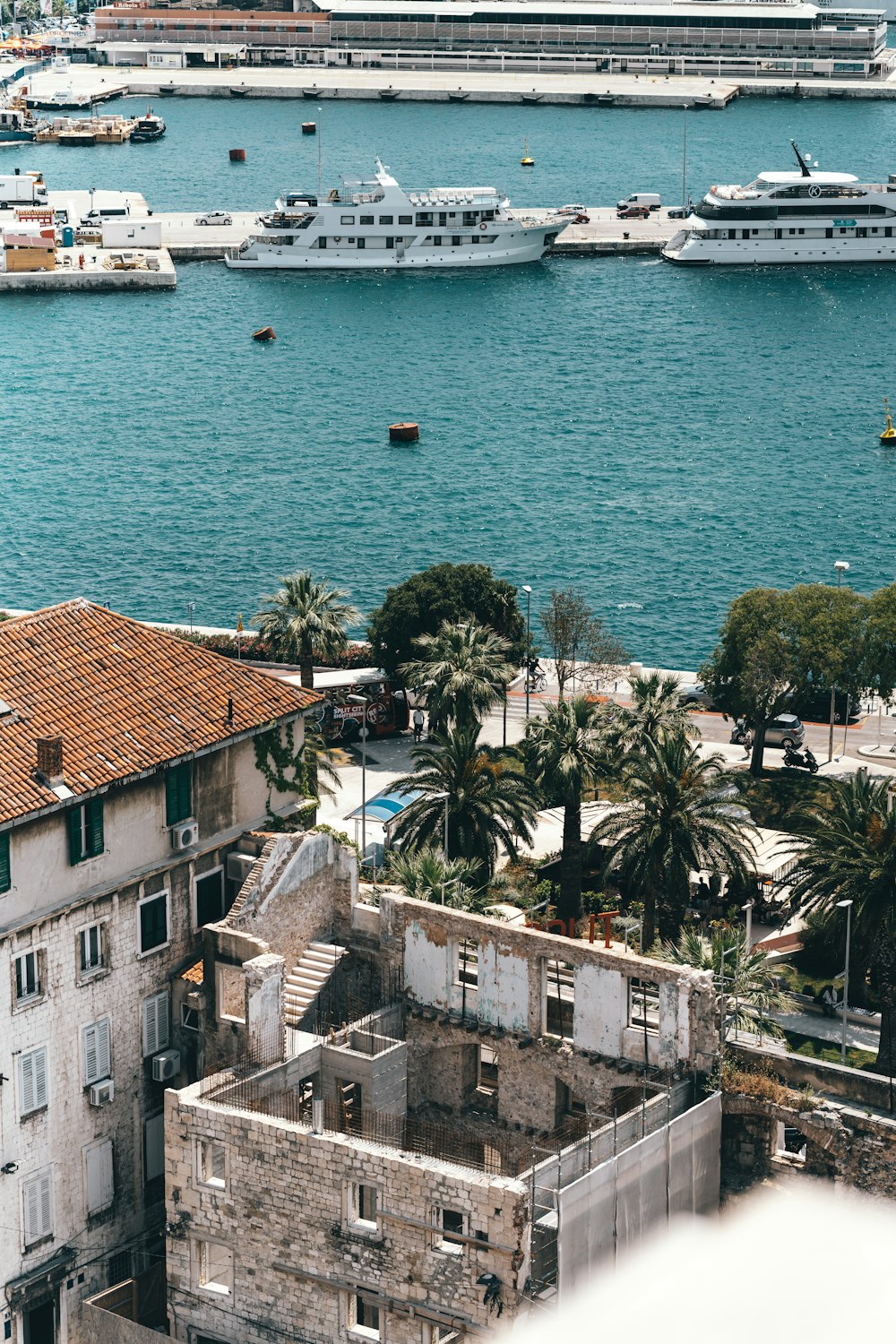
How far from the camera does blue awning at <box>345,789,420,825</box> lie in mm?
78375

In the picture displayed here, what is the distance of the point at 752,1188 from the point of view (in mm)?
50875

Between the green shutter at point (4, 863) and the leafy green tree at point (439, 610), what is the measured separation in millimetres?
42539

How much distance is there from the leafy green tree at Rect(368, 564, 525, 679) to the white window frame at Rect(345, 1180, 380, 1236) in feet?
151

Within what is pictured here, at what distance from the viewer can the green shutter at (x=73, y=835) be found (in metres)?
53.3

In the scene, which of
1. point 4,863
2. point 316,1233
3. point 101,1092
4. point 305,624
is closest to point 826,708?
point 305,624

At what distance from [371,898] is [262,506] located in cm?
9141

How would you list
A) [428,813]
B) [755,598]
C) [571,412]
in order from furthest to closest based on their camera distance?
[571,412], [755,598], [428,813]

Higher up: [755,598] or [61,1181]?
[755,598]

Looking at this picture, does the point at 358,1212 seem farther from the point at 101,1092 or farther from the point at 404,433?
the point at 404,433

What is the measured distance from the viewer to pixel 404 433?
163m

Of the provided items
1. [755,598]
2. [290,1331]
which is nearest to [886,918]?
[290,1331]

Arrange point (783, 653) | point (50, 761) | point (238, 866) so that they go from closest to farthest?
point (50, 761)
point (238, 866)
point (783, 653)

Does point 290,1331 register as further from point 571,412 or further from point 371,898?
point 571,412

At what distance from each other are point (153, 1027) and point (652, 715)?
84.4 feet
